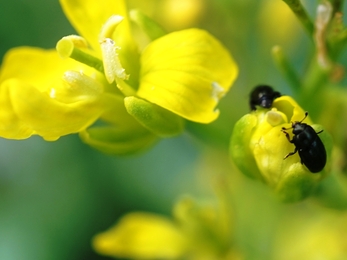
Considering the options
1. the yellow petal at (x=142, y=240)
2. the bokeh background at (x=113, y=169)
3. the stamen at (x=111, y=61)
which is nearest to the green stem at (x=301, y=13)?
the stamen at (x=111, y=61)

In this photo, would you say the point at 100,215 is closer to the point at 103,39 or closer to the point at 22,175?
the point at 22,175

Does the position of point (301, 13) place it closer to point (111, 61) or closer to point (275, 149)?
point (275, 149)

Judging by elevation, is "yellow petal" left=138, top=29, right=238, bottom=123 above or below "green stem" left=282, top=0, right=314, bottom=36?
below

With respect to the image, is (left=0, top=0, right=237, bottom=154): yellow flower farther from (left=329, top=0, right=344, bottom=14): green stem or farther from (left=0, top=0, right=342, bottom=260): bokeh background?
(left=0, top=0, right=342, bottom=260): bokeh background

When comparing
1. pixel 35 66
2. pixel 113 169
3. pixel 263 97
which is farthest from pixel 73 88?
pixel 113 169

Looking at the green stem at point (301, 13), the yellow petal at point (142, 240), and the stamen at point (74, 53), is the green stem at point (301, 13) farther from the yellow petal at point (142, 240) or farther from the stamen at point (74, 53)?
the yellow petal at point (142, 240)

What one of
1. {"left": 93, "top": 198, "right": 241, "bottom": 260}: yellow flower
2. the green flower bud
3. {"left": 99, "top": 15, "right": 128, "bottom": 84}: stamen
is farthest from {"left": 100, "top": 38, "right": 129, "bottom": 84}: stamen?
{"left": 93, "top": 198, "right": 241, "bottom": 260}: yellow flower

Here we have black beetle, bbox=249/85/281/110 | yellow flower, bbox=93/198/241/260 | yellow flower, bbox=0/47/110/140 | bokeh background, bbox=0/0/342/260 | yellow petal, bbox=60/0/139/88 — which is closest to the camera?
yellow flower, bbox=0/47/110/140
